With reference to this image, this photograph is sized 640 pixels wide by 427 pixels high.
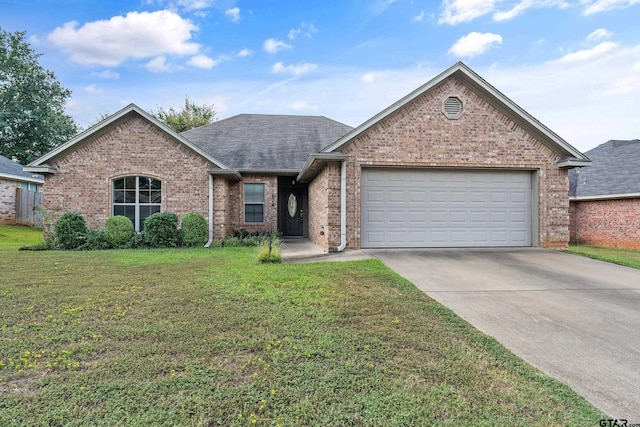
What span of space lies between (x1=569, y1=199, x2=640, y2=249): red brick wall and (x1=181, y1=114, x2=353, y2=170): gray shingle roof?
12.0 meters

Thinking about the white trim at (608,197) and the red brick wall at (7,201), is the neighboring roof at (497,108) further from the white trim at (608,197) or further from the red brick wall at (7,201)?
the red brick wall at (7,201)

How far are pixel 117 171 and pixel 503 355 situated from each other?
43.8 feet

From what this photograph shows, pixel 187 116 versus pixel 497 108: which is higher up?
pixel 187 116

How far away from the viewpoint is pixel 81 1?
13836 mm

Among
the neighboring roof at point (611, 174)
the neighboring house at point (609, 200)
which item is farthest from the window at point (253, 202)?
the neighboring roof at point (611, 174)

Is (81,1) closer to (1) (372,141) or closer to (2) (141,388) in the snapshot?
(1) (372,141)

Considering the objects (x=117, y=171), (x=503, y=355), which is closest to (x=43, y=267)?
(x=117, y=171)

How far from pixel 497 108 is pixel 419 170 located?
3.19m

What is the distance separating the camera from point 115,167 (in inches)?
488

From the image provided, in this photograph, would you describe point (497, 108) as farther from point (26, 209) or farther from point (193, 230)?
point (26, 209)

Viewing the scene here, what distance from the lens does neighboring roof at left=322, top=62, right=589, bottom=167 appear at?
10172mm

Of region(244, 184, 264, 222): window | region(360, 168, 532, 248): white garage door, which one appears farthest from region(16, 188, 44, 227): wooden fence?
region(360, 168, 532, 248): white garage door

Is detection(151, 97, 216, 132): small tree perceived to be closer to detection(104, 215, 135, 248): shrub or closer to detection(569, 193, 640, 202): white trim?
detection(104, 215, 135, 248): shrub

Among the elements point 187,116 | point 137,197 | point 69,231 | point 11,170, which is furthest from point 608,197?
point 187,116
